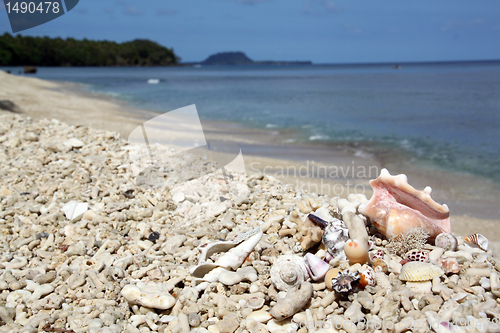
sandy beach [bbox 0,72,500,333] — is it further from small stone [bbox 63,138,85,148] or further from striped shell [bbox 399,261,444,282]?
small stone [bbox 63,138,85,148]

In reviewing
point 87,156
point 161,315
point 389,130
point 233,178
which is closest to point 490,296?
point 161,315

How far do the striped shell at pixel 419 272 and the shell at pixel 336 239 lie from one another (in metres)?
0.42

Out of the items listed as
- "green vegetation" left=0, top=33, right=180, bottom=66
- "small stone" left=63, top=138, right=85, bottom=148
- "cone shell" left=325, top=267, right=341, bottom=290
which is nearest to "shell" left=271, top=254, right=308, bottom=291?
"cone shell" left=325, top=267, right=341, bottom=290

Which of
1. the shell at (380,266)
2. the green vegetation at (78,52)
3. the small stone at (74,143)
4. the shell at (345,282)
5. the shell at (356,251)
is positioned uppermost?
the green vegetation at (78,52)

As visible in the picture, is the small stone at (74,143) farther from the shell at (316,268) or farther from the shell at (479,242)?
the shell at (479,242)

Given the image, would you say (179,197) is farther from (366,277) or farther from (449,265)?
(449,265)

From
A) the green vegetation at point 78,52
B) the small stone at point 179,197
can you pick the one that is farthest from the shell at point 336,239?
the green vegetation at point 78,52

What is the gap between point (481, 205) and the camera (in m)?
5.60

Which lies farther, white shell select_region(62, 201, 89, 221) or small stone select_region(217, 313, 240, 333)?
white shell select_region(62, 201, 89, 221)

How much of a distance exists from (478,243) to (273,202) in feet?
6.18

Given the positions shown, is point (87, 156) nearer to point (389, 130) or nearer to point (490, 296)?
point (490, 296)

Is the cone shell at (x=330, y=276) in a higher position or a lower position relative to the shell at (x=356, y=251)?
lower

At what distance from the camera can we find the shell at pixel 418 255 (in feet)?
8.54

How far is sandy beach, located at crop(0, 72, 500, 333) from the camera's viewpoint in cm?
225
